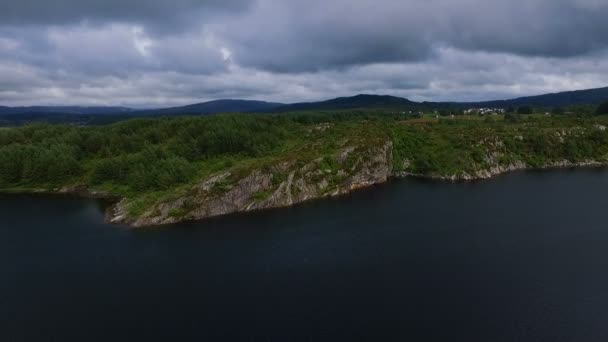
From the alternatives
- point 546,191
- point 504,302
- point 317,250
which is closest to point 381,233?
point 317,250

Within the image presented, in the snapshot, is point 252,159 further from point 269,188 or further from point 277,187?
point 277,187

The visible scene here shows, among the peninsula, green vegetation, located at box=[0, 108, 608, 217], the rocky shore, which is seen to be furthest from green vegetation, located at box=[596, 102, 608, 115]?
the rocky shore

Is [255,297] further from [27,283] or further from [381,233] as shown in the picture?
[27,283]

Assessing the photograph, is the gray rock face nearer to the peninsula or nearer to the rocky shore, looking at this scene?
the rocky shore

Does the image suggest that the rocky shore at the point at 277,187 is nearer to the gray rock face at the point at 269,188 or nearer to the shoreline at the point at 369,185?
the gray rock face at the point at 269,188

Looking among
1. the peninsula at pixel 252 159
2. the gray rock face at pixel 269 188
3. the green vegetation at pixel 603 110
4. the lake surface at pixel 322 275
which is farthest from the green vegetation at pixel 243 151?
the green vegetation at pixel 603 110

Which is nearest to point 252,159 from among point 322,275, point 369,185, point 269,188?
point 269,188
